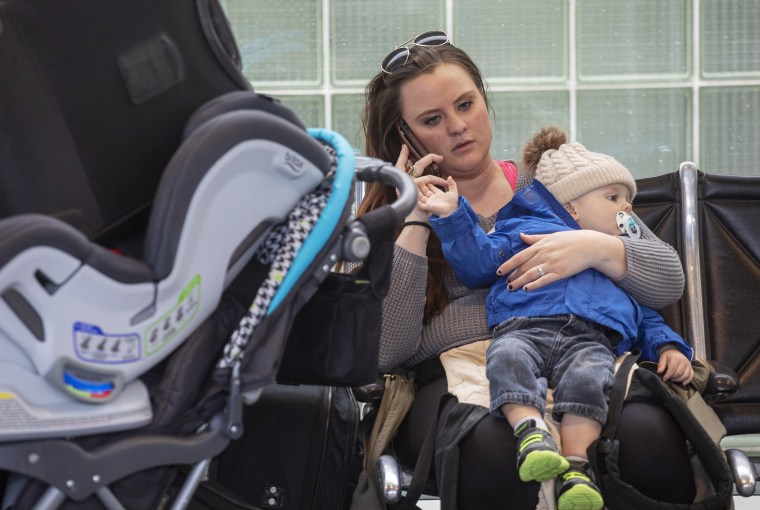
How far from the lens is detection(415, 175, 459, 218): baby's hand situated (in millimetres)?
2221

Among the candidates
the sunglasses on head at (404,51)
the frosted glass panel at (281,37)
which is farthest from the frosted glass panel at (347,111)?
the sunglasses on head at (404,51)

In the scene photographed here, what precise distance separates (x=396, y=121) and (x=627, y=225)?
61 cm

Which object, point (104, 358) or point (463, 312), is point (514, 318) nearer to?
point (463, 312)

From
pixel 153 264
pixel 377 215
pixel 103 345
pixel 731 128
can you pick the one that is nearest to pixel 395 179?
pixel 377 215

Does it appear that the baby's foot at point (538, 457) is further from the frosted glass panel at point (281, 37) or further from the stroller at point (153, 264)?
the frosted glass panel at point (281, 37)

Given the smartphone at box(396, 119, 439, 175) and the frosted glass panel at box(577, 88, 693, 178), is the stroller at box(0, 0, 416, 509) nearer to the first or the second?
the smartphone at box(396, 119, 439, 175)

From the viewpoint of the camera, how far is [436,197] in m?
2.26

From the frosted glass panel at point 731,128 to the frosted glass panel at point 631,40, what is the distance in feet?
0.57

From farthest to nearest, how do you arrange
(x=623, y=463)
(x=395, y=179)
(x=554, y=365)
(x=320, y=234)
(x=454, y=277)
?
1. (x=454, y=277)
2. (x=554, y=365)
3. (x=623, y=463)
4. (x=395, y=179)
5. (x=320, y=234)

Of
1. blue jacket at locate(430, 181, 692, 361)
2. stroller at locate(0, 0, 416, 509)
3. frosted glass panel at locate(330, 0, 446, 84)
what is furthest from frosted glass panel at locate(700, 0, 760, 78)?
stroller at locate(0, 0, 416, 509)

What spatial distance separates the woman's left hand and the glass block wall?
1.88 metres

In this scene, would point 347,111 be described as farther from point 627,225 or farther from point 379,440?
point 379,440

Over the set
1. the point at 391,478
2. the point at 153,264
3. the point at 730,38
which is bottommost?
the point at 391,478

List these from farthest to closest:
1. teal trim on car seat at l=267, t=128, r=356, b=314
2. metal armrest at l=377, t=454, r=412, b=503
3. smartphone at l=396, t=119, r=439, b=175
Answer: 1. smartphone at l=396, t=119, r=439, b=175
2. metal armrest at l=377, t=454, r=412, b=503
3. teal trim on car seat at l=267, t=128, r=356, b=314
